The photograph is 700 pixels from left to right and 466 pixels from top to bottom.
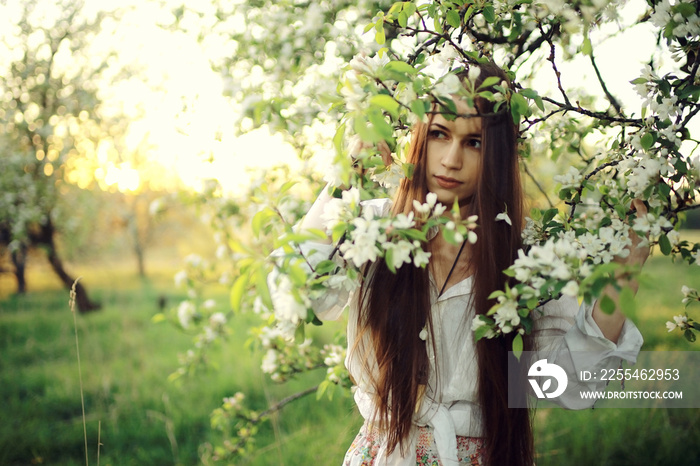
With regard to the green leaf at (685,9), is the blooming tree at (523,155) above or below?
below

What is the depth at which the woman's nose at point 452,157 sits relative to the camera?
4.70ft

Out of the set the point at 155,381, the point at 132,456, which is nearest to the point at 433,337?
the point at 132,456

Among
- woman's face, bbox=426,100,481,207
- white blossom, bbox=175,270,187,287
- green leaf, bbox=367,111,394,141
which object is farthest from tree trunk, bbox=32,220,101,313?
green leaf, bbox=367,111,394,141

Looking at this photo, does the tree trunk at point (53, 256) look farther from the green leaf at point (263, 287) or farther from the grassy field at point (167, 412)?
the green leaf at point (263, 287)

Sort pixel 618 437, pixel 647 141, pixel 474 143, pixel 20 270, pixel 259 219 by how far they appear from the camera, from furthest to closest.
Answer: pixel 20 270 < pixel 618 437 < pixel 474 143 < pixel 647 141 < pixel 259 219

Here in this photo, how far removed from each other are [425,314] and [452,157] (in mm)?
470

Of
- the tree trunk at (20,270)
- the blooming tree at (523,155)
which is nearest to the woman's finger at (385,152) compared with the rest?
the blooming tree at (523,155)

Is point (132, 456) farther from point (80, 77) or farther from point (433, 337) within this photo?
point (80, 77)

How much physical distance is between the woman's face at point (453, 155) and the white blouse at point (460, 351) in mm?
198

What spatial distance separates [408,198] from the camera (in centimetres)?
149

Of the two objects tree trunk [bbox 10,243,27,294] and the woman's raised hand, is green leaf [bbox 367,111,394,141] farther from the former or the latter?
tree trunk [bbox 10,243,27,294]

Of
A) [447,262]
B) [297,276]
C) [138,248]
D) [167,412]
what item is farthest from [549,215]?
[138,248]

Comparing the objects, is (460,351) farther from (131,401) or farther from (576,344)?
(131,401)

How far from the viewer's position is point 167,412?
12.3 feet
